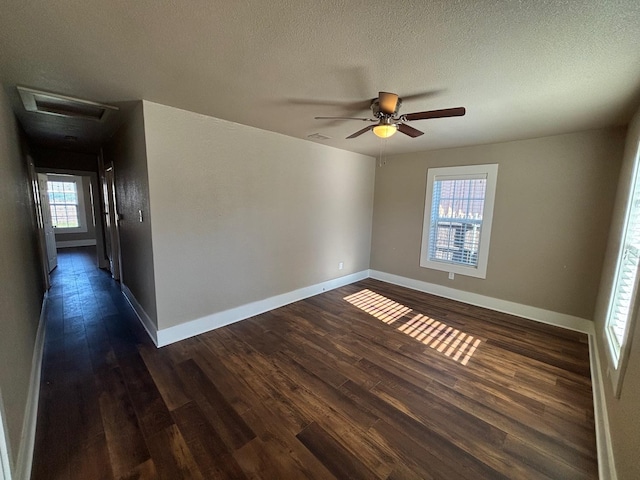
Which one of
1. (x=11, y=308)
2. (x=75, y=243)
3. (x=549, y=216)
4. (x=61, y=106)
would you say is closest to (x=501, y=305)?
(x=549, y=216)

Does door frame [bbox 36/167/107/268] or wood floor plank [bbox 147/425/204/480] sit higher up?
door frame [bbox 36/167/107/268]

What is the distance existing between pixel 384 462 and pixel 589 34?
261 cm

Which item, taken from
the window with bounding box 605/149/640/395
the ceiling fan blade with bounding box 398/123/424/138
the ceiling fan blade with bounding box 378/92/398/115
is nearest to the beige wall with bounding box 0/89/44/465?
the ceiling fan blade with bounding box 378/92/398/115

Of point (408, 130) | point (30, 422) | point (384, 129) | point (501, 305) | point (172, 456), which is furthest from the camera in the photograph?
point (501, 305)

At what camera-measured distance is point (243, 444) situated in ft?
5.32

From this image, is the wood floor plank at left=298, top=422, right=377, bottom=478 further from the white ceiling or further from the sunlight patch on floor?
the white ceiling

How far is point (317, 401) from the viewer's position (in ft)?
6.52

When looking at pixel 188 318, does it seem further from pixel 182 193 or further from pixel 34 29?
pixel 34 29

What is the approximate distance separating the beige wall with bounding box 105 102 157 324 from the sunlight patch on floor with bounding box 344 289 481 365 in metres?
2.73

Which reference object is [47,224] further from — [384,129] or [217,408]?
[384,129]

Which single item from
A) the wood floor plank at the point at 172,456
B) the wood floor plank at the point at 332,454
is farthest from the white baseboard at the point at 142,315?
the wood floor plank at the point at 332,454

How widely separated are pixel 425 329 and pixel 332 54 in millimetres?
3000

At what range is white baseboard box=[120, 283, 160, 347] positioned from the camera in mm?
2742

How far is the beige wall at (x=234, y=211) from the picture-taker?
262 centimetres
